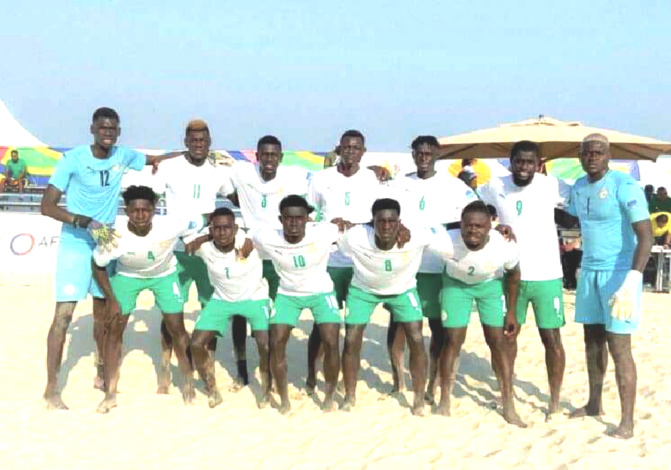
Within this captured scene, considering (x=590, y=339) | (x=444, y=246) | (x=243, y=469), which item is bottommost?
(x=243, y=469)

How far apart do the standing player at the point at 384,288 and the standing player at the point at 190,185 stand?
55.7 inches

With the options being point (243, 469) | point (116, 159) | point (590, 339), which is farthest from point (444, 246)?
point (116, 159)

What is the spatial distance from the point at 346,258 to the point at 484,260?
1.38m

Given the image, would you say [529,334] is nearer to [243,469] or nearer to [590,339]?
[590,339]

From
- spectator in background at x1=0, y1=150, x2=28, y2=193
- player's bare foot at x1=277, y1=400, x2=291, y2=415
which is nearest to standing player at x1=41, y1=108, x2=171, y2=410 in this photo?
player's bare foot at x1=277, y1=400, x2=291, y2=415

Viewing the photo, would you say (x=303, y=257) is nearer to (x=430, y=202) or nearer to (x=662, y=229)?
(x=430, y=202)

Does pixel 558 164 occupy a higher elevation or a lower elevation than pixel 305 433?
higher

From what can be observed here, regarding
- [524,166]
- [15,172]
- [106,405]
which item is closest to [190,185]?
[106,405]

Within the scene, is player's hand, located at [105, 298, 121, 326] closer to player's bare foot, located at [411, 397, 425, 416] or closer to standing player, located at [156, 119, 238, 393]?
standing player, located at [156, 119, 238, 393]

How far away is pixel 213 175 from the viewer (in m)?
6.30

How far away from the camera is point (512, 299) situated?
5.45m

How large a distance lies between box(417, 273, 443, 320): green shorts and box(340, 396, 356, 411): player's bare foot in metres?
1.02

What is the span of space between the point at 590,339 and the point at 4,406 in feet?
15.7

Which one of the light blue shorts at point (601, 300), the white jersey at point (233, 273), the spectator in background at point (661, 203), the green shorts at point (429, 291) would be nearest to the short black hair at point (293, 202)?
the white jersey at point (233, 273)
